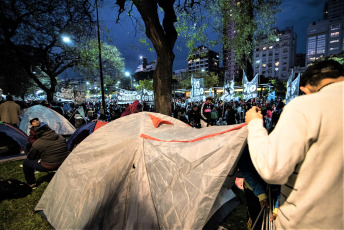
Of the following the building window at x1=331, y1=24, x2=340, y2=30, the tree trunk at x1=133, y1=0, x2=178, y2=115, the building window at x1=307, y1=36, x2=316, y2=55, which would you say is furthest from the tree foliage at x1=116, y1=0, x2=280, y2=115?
the building window at x1=307, y1=36, x2=316, y2=55

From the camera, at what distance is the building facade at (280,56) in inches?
3290

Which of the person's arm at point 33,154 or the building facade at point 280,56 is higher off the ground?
the building facade at point 280,56

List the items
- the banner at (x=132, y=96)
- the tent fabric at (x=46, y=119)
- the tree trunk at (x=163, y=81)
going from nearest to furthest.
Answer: the tree trunk at (x=163, y=81) < the tent fabric at (x=46, y=119) < the banner at (x=132, y=96)

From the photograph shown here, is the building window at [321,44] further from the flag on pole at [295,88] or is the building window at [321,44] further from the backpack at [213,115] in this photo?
the backpack at [213,115]

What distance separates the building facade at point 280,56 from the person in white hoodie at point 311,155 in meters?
94.1

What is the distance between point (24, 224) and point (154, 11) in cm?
582

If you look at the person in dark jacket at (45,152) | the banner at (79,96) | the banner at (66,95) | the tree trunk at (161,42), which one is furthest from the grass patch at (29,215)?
the banner at (66,95)

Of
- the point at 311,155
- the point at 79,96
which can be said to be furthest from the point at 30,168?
the point at 79,96

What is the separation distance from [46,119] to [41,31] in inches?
357

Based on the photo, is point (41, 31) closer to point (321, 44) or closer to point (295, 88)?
point (295, 88)

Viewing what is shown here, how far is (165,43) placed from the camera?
4.96m

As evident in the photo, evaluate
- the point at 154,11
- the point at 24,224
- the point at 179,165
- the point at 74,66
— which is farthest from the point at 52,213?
the point at 74,66

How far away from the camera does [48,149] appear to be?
3879mm

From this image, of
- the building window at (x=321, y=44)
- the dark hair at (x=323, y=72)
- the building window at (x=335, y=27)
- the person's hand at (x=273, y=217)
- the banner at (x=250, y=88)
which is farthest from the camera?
the building window at (x=321, y=44)
